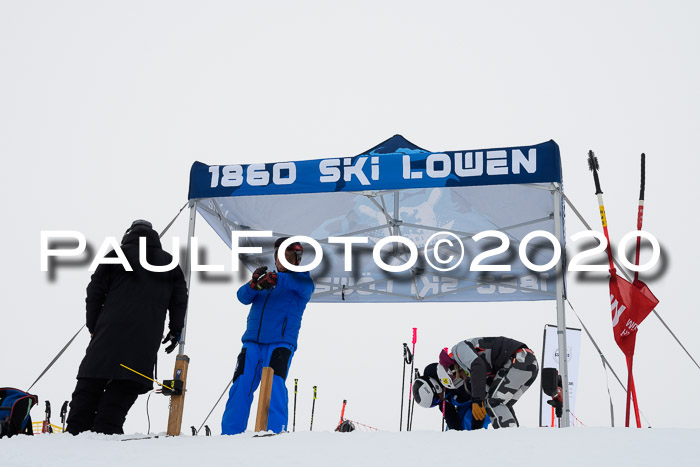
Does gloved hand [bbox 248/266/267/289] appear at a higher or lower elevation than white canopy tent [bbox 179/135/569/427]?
lower

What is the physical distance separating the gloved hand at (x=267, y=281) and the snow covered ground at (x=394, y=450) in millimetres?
1479

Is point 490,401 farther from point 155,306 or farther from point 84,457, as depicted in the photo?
point 84,457

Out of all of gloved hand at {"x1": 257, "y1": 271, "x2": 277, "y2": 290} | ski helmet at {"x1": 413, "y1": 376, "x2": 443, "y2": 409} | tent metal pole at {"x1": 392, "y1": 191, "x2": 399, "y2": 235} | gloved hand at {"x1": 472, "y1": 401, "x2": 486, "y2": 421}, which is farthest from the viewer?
tent metal pole at {"x1": 392, "y1": 191, "x2": 399, "y2": 235}

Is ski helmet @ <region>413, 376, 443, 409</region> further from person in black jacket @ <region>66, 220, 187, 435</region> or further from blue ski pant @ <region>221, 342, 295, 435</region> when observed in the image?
person in black jacket @ <region>66, 220, 187, 435</region>

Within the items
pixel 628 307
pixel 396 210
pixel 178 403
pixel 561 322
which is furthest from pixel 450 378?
pixel 178 403

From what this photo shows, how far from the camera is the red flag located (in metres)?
4.88

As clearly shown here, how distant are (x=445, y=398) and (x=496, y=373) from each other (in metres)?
0.73

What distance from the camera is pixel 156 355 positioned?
13.3ft

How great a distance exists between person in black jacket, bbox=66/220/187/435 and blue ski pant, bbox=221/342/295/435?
2.70ft

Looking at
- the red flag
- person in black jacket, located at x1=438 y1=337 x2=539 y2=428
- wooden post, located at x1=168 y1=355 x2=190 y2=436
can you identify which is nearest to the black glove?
person in black jacket, located at x1=438 y1=337 x2=539 y2=428

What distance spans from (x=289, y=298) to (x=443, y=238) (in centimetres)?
288

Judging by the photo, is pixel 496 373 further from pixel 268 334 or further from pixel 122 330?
pixel 122 330

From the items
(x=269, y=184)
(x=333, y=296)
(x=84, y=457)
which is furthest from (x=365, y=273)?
(x=84, y=457)

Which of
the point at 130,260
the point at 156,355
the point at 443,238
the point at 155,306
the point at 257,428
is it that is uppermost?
the point at 443,238
